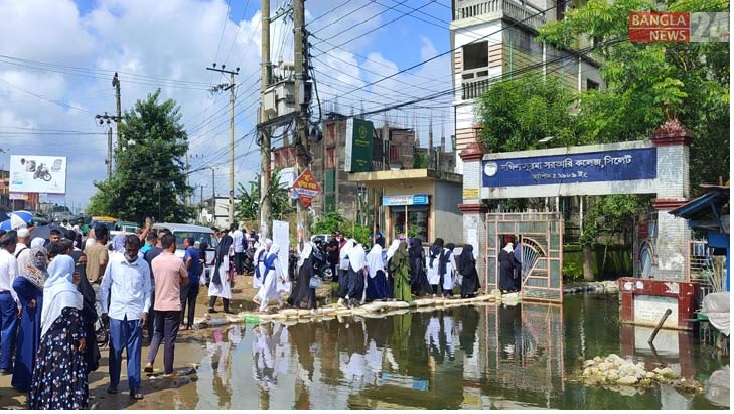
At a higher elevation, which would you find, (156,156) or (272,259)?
(156,156)

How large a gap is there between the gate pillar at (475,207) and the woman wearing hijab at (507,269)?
0.74 metres

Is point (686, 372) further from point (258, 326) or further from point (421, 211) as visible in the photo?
point (421, 211)

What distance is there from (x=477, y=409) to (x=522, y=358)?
2.94m

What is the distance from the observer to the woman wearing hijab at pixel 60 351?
233 inches

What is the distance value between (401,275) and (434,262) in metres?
2.15

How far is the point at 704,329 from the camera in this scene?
11.4 m

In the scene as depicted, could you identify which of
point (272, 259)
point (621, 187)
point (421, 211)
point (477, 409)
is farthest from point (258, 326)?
point (421, 211)

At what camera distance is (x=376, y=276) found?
1588 cm

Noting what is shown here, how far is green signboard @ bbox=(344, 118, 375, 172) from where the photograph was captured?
1094 inches

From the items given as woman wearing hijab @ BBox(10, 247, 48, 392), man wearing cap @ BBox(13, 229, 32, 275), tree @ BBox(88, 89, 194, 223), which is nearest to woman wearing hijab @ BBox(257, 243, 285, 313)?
man wearing cap @ BBox(13, 229, 32, 275)

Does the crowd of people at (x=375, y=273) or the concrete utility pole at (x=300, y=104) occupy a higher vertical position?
the concrete utility pole at (x=300, y=104)

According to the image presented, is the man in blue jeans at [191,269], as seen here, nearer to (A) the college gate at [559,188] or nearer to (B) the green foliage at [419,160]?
(A) the college gate at [559,188]

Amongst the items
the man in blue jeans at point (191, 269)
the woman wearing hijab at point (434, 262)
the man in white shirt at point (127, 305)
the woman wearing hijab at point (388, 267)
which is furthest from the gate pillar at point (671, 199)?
the man in white shirt at point (127, 305)

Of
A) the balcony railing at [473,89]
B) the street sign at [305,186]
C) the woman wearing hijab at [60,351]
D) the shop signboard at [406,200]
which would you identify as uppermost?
the balcony railing at [473,89]
